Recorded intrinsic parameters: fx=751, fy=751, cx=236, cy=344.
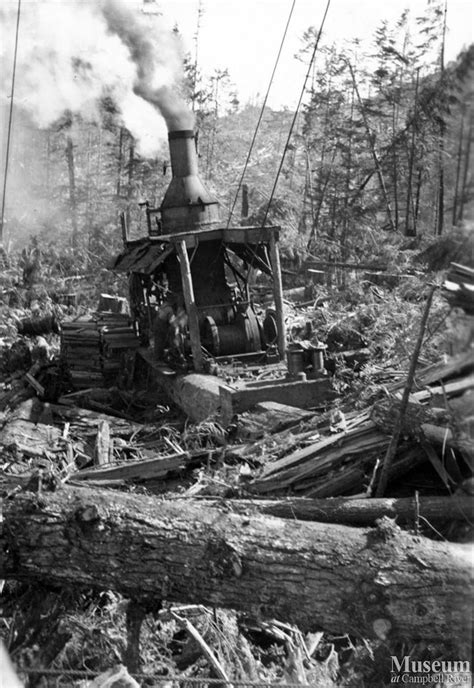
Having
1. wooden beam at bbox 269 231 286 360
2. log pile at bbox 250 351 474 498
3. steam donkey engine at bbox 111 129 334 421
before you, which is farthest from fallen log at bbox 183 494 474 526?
wooden beam at bbox 269 231 286 360

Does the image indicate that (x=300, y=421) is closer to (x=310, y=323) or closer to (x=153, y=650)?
(x=153, y=650)

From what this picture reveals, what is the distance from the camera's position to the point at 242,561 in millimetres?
4277

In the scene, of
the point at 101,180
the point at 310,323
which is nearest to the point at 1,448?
the point at 310,323

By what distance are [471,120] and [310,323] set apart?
10.9m

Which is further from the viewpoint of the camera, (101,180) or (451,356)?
(101,180)

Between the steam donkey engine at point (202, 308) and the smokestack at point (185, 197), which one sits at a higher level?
the smokestack at point (185, 197)

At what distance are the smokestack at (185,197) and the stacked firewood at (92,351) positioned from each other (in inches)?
90.4

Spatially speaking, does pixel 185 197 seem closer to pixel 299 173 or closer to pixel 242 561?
pixel 242 561

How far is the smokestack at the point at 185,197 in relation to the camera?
46.4 feet

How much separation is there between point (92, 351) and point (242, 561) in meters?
10.3

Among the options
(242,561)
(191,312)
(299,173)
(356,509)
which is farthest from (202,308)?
(299,173)

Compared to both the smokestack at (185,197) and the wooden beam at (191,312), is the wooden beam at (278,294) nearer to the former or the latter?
the wooden beam at (191,312)

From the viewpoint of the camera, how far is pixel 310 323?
13.4m

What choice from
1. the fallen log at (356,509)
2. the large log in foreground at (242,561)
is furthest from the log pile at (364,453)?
the large log in foreground at (242,561)
